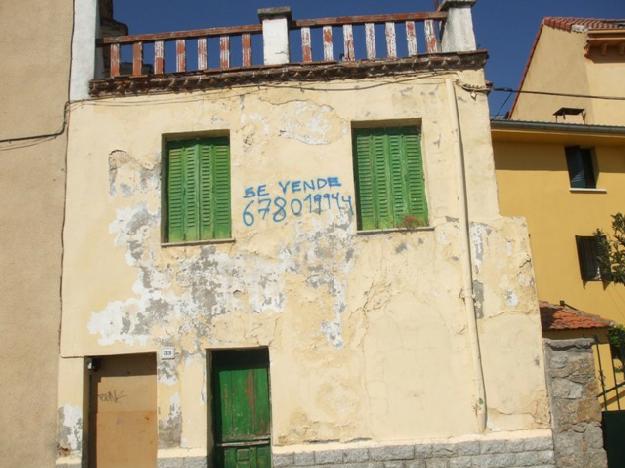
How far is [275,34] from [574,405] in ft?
22.4

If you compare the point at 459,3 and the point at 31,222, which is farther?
the point at 459,3

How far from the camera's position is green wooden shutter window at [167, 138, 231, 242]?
8672mm

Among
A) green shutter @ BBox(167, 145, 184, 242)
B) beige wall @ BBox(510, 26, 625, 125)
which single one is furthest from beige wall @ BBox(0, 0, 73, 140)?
beige wall @ BBox(510, 26, 625, 125)

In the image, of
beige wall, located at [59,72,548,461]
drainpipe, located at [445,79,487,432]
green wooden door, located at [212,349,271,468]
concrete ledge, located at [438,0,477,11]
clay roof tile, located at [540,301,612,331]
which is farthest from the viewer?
clay roof tile, located at [540,301,612,331]

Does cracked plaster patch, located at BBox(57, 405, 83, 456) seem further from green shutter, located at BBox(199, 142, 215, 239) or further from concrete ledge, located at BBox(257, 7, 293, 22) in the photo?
concrete ledge, located at BBox(257, 7, 293, 22)

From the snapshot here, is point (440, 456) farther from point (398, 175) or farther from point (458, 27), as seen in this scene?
point (458, 27)

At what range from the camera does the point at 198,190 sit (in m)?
8.80

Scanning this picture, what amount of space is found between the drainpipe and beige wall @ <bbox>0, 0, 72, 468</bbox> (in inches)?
224

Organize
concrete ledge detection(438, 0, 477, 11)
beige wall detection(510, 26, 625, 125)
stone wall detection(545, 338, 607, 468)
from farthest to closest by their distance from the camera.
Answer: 1. beige wall detection(510, 26, 625, 125)
2. concrete ledge detection(438, 0, 477, 11)
3. stone wall detection(545, 338, 607, 468)

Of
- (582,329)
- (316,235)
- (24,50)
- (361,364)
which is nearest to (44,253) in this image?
(24,50)

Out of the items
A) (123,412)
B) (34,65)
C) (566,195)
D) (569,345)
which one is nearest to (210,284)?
(123,412)

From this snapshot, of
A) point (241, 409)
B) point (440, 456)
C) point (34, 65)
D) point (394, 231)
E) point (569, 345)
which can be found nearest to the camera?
point (440, 456)

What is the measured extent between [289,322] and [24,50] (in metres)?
6.02

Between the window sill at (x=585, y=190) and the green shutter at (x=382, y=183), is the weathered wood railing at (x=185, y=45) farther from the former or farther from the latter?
the window sill at (x=585, y=190)
